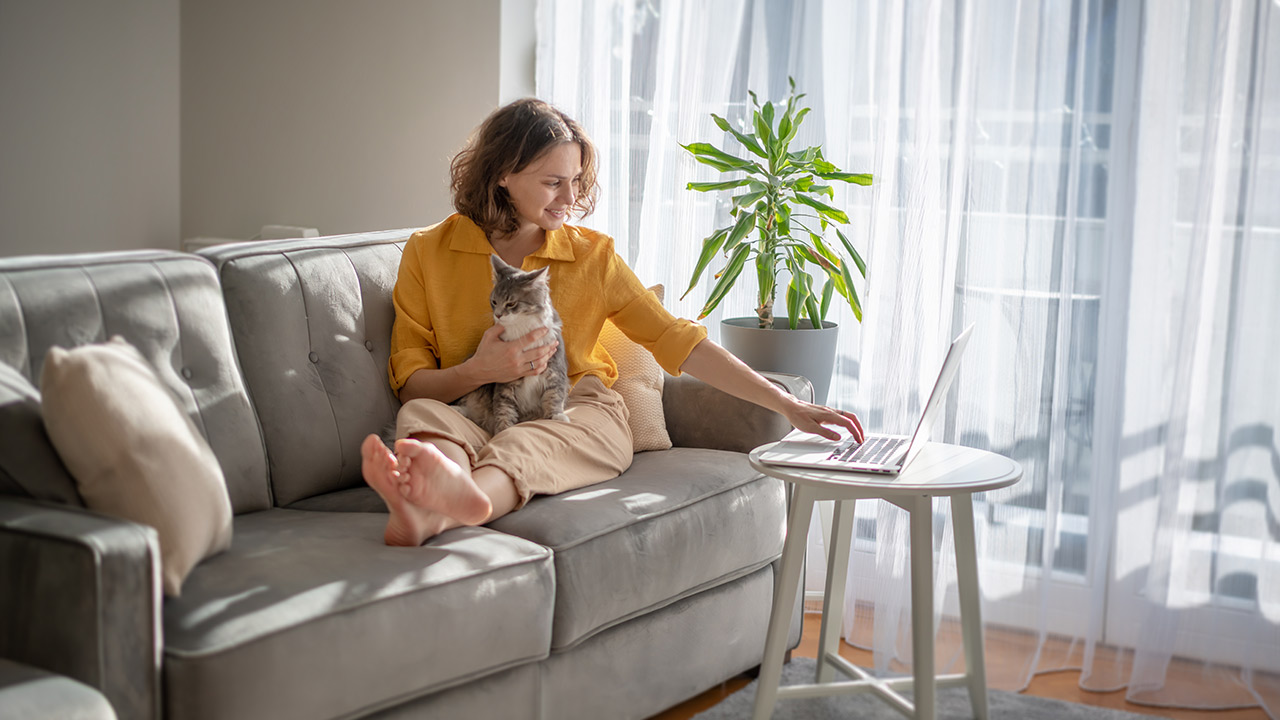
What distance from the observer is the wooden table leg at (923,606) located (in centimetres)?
189

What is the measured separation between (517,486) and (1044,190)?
4.90 ft

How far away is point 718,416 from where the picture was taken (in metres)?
2.53

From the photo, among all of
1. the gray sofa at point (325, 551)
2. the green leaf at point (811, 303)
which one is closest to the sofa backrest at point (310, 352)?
the gray sofa at point (325, 551)

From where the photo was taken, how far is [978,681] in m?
2.15

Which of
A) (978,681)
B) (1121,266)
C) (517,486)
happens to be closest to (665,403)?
(517,486)

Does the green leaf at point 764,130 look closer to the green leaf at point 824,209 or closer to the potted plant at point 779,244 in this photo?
the potted plant at point 779,244

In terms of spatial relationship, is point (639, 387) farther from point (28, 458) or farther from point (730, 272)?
point (28, 458)

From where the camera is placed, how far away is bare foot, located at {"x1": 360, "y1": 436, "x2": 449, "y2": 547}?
5.51ft

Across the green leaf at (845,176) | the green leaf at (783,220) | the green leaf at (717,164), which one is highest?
the green leaf at (717,164)

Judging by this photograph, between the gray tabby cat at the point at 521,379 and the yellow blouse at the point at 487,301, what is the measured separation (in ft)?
0.29

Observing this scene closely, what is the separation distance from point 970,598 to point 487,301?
1.12 metres

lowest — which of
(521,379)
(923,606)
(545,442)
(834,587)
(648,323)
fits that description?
(834,587)

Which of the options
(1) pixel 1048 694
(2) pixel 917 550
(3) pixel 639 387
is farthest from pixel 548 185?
(1) pixel 1048 694

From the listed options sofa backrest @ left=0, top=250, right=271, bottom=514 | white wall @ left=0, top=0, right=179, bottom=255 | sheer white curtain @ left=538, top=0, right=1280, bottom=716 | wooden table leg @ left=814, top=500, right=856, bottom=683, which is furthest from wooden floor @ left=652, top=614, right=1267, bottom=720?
white wall @ left=0, top=0, right=179, bottom=255
